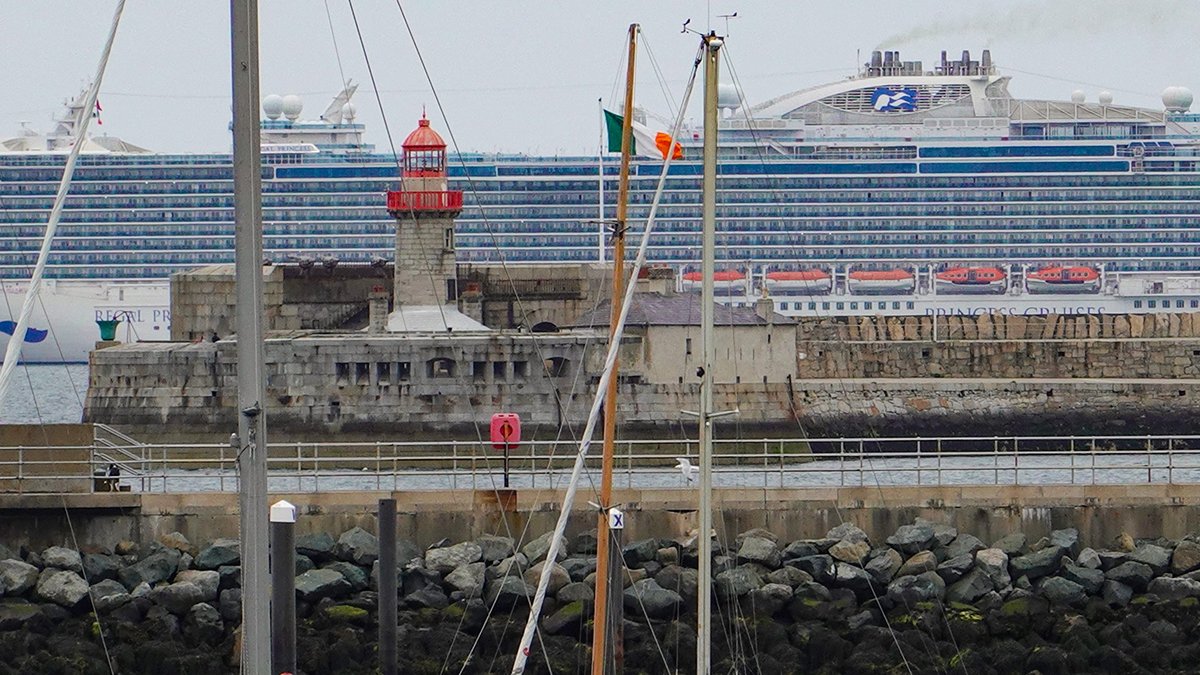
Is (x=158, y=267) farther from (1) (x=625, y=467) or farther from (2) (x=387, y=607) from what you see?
(2) (x=387, y=607)

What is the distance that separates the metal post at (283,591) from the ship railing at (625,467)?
2748mm

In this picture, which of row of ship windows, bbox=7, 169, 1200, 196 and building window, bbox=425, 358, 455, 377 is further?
row of ship windows, bbox=7, 169, 1200, 196

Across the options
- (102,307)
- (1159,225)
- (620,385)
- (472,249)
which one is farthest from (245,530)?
(1159,225)

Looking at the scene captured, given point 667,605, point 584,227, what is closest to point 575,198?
point 584,227

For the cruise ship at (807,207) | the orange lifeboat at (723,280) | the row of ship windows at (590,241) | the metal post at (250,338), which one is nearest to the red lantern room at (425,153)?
the metal post at (250,338)

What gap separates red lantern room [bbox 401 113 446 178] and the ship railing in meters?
5.71

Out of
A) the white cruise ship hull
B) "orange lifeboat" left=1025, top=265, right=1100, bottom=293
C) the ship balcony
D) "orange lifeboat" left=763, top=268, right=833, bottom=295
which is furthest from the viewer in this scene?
"orange lifeboat" left=1025, top=265, right=1100, bottom=293

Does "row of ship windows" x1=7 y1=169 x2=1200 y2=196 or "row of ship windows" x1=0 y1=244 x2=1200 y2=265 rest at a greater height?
"row of ship windows" x1=7 y1=169 x2=1200 y2=196

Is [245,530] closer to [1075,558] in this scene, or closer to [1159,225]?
[1075,558]

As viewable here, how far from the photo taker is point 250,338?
1324 cm

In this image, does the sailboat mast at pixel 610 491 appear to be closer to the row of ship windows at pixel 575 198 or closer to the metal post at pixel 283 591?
the metal post at pixel 283 591

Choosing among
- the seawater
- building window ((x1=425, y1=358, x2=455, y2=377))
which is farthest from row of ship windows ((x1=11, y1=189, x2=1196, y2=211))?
building window ((x1=425, y1=358, x2=455, y2=377))

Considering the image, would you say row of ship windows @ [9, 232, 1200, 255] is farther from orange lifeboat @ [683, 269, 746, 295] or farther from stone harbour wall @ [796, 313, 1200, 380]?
stone harbour wall @ [796, 313, 1200, 380]

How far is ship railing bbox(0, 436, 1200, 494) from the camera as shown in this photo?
75.3 feet
